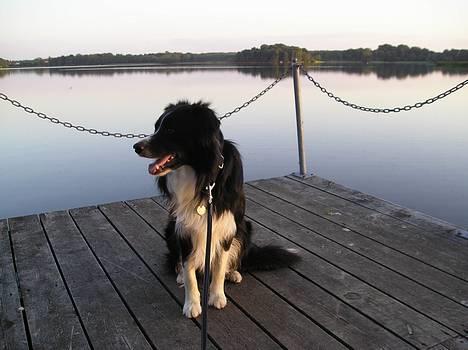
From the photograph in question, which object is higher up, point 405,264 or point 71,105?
point 71,105

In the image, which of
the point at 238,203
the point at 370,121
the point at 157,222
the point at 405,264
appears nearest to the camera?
the point at 238,203

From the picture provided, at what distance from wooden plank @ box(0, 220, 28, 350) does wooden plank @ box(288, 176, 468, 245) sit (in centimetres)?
292

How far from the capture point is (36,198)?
7.18 m

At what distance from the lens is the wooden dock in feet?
7.16

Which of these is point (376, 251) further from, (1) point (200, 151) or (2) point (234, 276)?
(1) point (200, 151)

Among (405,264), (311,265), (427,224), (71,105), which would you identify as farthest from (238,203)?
(71,105)

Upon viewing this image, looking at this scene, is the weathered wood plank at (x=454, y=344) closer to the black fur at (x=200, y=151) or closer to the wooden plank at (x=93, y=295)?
the black fur at (x=200, y=151)

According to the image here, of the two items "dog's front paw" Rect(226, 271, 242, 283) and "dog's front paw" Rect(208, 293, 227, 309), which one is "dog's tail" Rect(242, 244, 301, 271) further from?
"dog's front paw" Rect(208, 293, 227, 309)

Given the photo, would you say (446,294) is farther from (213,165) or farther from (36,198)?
(36,198)

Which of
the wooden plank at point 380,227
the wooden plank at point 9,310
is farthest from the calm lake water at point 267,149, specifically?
the wooden plank at point 9,310

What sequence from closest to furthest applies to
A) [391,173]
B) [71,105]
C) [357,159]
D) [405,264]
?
[405,264] < [391,173] < [357,159] < [71,105]

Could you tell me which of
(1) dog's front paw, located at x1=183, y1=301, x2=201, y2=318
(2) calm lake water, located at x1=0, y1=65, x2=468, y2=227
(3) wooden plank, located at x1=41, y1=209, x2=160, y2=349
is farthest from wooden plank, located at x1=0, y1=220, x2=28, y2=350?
(2) calm lake water, located at x1=0, y1=65, x2=468, y2=227

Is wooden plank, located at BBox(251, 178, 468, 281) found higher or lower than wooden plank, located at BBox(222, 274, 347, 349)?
higher

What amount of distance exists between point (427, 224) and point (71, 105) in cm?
1267
